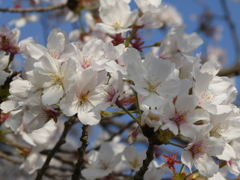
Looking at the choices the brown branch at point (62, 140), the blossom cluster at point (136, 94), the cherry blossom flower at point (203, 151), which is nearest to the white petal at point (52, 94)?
the blossom cluster at point (136, 94)

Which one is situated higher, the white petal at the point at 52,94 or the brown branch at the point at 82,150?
the white petal at the point at 52,94

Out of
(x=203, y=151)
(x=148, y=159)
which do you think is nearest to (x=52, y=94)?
(x=148, y=159)

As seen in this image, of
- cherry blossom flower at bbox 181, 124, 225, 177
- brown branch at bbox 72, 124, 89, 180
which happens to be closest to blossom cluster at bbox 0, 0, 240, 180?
cherry blossom flower at bbox 181, 124, 225, 177

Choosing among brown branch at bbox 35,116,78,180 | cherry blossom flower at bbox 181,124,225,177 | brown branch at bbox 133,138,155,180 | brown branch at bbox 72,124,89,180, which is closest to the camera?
cherry blossom flower at bbox 181,124,225,177

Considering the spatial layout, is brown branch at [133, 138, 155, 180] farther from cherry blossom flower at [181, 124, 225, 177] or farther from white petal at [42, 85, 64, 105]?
white petal at [42, 85, 64, 105]

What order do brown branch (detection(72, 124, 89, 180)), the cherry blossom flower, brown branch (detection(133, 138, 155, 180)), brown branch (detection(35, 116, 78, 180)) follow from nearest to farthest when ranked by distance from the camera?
1. the cherry blossom flower
2. brown branch (detection(133, 138, 155, 180))
3. brown branch (detection(72, 124, 89, 180))
4. brown branch (detection(35, 116, 78, 180))

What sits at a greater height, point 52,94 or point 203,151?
point 52,94

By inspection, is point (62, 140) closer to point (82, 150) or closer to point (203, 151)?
point (82, 150)

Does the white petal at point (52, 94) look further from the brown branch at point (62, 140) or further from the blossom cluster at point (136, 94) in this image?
the brown branch at point (62, 140)

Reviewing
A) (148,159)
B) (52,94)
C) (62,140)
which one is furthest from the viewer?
(62,140)

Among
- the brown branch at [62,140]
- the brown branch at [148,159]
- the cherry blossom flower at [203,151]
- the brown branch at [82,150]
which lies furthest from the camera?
the brown branch at [62,140]

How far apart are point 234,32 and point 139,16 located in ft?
8.11

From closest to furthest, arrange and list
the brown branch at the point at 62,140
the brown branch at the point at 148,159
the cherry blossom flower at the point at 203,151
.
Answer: the cherry blossom flower at the point at 203,151 < the brown branch at the point at 148,159 < the brown branch at the point at 62,140

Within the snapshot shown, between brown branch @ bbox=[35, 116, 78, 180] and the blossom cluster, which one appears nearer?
the blossom cluster
